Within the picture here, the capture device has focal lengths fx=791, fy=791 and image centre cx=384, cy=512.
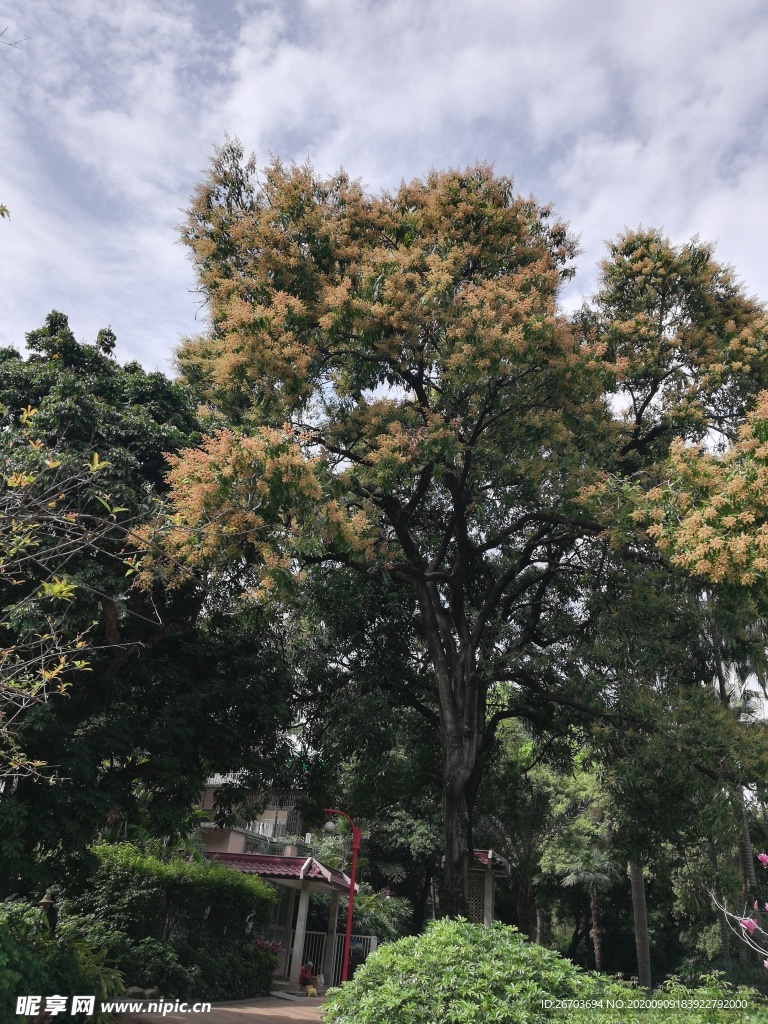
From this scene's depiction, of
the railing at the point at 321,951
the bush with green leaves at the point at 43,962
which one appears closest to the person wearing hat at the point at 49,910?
the bush with green leaves at the point at 43,962

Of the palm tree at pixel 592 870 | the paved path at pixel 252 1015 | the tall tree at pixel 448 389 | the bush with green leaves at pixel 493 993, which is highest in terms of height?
the tall tree at pixel 448 389

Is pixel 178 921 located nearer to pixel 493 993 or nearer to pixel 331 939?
pixel 331 939

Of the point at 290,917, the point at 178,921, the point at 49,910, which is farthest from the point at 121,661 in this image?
the point at 290,917

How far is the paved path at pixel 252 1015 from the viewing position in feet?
33.1

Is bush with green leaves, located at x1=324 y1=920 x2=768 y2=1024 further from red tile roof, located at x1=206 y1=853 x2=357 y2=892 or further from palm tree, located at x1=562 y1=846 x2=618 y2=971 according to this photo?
palm tree, located at x1=562 y1=846 x2=618 y2=971

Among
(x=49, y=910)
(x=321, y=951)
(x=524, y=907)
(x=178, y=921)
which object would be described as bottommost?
(x=321, y=951)

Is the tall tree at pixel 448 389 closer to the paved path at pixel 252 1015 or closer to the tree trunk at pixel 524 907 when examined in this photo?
the paved path at pixel 252 1015

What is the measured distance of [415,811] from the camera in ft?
75.7

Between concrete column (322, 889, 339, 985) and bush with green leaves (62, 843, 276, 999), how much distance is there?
10.7 feet

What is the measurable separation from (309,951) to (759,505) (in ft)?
59.8

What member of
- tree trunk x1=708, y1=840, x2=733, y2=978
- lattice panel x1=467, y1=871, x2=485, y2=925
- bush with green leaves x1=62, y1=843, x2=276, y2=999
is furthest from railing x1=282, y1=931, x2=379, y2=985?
tree trunk x1=708, y1=840, x2=733, y2=978

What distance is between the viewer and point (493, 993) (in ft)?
16.1

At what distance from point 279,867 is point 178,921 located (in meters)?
4.98

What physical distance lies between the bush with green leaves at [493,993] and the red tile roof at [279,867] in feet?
42.3
